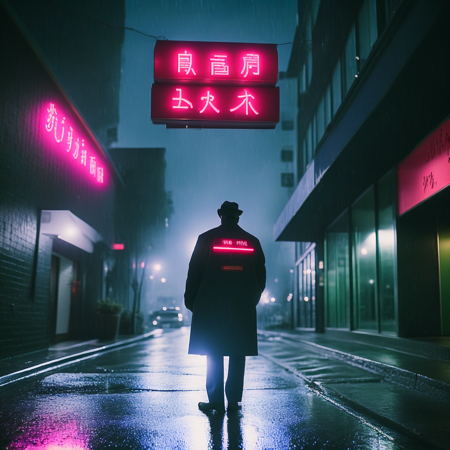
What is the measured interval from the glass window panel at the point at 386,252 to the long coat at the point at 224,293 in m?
7.41

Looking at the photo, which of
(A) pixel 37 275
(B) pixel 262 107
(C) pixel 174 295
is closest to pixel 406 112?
(B) pixel 262 107

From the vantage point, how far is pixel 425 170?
9.88 m

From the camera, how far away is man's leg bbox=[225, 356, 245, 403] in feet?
16.5

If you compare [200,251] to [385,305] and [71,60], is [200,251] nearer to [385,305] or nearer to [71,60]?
[385,305]

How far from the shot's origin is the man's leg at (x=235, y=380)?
5039mm

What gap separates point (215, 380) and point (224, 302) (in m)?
0.73

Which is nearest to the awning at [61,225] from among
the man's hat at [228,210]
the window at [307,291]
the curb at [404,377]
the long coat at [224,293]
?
the curb at [404,377]

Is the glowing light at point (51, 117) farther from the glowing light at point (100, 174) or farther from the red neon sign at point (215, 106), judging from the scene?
the glowing light at point (100, 174)

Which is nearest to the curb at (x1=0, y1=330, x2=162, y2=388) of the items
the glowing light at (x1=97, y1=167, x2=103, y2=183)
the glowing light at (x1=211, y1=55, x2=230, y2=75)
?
the glowing light at (x1=211, y1=55, x2=230, y2=75)

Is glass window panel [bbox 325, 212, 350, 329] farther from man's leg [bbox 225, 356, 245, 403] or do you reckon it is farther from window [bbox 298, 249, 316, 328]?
man's leg [bbox 225, 356, 245, 403]

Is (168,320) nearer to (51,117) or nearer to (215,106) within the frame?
(51,117)

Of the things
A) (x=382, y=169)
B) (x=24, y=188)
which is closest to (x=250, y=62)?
(x=382, y=169)

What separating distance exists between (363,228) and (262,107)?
6055 millimetres

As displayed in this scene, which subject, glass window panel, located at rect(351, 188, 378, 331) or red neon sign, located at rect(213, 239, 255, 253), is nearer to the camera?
red neon sign, located at rect(213, 239, 255, 253)
